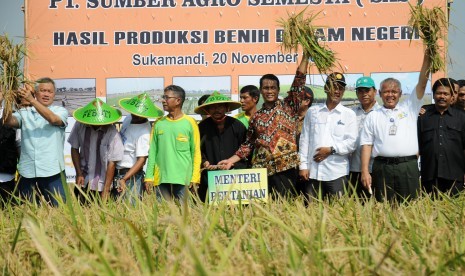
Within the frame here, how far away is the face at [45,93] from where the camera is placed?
6.45 m

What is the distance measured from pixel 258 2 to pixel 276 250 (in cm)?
581

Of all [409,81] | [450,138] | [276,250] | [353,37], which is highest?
[353,37]

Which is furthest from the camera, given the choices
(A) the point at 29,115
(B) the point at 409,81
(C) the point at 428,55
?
A: (B) the point at 409,81

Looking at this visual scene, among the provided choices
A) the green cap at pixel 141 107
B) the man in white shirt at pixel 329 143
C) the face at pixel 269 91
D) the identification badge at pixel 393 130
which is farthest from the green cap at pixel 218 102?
the identification badge at pixel 393 130

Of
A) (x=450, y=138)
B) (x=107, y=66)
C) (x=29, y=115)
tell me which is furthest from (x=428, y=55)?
(x=107, y=66)

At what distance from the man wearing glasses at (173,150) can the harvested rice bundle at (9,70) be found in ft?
4.77

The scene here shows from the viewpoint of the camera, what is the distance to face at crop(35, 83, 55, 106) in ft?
21.2

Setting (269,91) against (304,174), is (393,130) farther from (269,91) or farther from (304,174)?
(269,91)

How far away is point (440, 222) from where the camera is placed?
11.0 ft

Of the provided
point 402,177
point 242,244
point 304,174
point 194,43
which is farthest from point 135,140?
point 242,244

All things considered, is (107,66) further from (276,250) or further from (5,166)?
(276,250)

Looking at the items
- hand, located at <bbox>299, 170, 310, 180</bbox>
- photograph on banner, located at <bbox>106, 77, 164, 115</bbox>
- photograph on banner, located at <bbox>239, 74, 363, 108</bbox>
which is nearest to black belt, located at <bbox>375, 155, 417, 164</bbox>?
hand, located at <bbox>299, 170, 310, 180</bbox>

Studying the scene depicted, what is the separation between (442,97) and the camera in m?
6.45

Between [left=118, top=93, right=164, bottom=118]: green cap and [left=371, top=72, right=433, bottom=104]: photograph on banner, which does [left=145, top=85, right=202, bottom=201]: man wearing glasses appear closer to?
[left=118, top=93, right=164, bottom=118]: green cap
